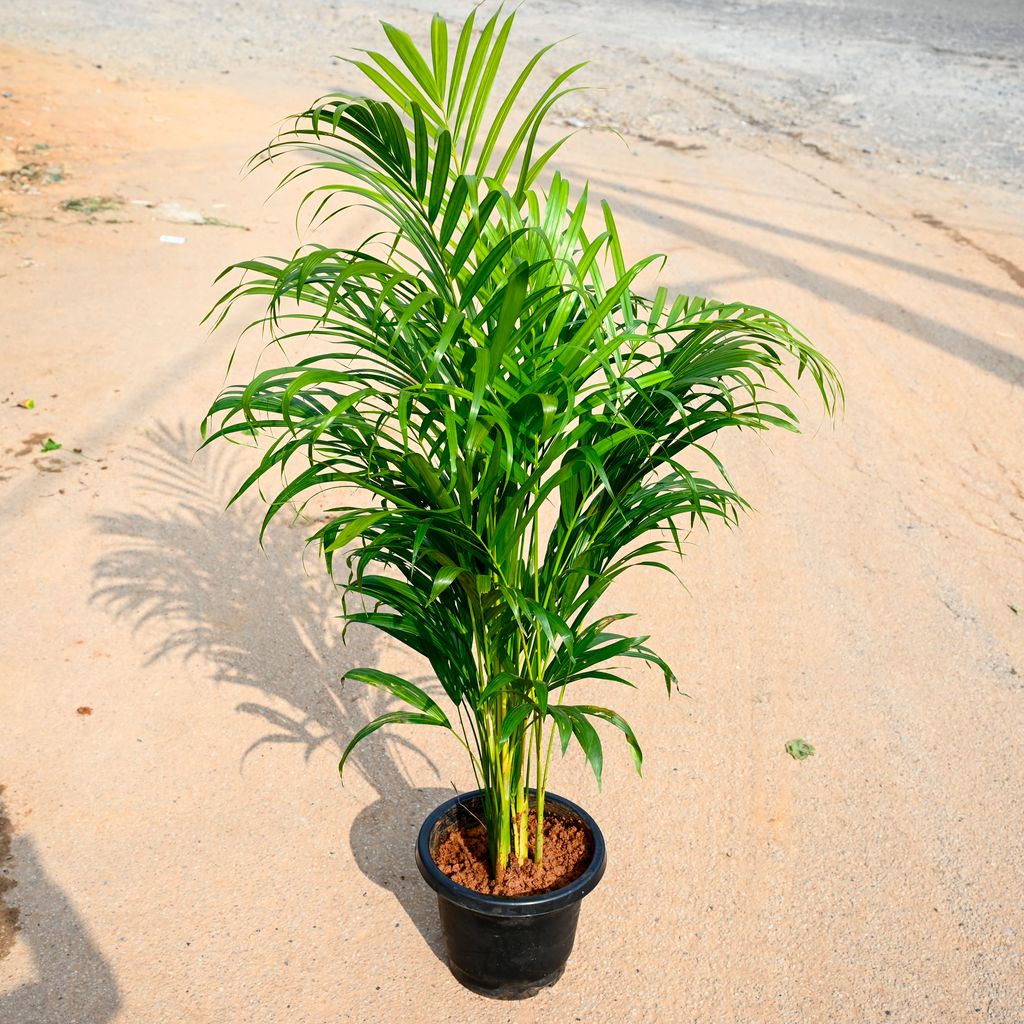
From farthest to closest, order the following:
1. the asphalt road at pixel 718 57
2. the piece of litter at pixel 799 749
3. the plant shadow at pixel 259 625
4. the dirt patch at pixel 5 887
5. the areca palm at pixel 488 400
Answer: the asphalt road at pixel 718 57 → the piece of litter at pixel 799 749 → the plant shadow at pixel 259 625 → the dirt patch at pixel 5 887 → the areca palm at pixel 488 400

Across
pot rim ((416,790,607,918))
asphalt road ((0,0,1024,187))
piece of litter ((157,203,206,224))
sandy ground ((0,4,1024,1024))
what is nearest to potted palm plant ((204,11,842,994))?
pot rim ((416,790,607,918))

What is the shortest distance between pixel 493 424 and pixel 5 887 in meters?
1.83

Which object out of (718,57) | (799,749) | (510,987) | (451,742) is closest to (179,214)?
(451,742)

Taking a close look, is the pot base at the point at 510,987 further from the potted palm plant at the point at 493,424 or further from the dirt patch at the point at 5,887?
the dirt patch at the point at 5,887

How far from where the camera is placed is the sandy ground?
2.61m

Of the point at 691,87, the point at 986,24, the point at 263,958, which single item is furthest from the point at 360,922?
the point at 986,24

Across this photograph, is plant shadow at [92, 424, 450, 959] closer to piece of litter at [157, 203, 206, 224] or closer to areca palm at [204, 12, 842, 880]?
areca palm at [204, 12, 842, 880]

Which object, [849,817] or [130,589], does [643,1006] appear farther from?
[130,589]

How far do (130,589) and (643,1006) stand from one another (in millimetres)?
2252

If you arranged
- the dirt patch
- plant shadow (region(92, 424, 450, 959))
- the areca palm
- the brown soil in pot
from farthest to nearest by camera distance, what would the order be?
plant shadow (region(92, 424, 450, 959)) → the dirt patch → the brown soil in pot → the areca palm

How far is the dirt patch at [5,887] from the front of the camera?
261cm

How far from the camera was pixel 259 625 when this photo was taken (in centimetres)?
376

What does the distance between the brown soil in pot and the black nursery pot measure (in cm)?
3

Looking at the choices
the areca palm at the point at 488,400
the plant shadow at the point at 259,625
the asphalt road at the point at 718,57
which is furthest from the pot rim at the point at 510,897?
the asphalt road at the point at 718,57
